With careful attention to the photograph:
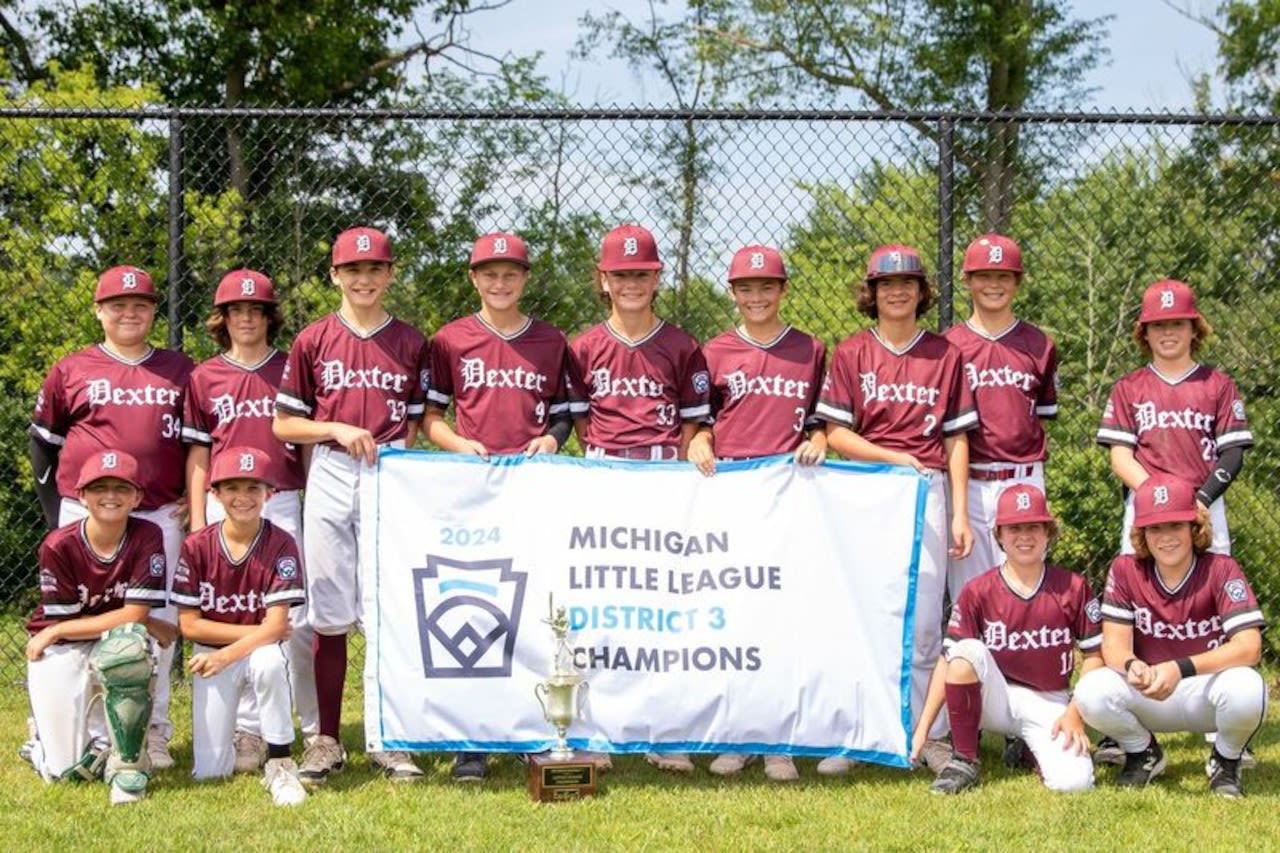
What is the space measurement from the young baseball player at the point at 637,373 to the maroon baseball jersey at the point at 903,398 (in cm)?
56

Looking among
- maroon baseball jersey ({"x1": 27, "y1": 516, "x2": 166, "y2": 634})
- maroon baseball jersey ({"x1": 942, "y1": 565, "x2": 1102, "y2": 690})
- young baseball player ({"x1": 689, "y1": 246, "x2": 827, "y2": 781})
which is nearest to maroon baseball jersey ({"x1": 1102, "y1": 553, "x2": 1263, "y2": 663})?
maroon baseball jersey ({"x1": 942, "y1": 565, "x2": 1102, "y2": 690})

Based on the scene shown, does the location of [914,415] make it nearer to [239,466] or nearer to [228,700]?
[239,466]

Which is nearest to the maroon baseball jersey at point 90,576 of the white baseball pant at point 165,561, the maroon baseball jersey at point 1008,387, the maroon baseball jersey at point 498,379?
the white baseball pant at point 165,561

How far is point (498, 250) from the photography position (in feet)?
18.7

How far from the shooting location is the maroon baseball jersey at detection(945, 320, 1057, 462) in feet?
19.3

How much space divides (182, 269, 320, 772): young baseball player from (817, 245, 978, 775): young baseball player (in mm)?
2228

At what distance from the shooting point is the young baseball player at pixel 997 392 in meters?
5.89

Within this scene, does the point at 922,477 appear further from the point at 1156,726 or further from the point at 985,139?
the point at 985,139

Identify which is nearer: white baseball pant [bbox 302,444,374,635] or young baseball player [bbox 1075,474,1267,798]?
young baseball player [bbox 1075,474,1267,798]

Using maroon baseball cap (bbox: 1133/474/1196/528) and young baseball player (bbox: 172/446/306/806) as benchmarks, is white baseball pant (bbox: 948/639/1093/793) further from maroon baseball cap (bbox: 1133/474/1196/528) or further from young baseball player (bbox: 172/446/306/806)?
young baseball player (bbox: 172/446/306/806)

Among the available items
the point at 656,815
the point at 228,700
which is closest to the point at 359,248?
the point at 228,700

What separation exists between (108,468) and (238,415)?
1.90 feet

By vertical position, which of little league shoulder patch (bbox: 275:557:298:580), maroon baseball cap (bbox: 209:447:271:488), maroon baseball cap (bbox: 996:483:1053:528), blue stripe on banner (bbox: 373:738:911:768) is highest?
maroon baseball cap (bbox: 209:447:271:488)

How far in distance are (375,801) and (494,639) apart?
76 cm
